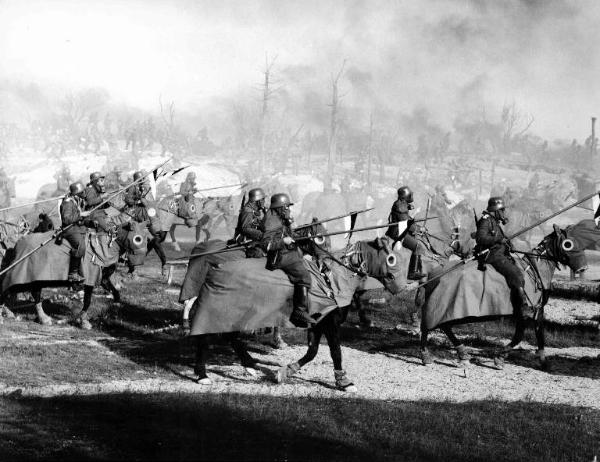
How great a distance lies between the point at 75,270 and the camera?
1457cm

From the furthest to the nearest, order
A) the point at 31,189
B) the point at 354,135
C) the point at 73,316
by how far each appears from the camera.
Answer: the point at 354,135 → the point at 31,189 → the point at 73,316

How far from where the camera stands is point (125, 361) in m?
11.7

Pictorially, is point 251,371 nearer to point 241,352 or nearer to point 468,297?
point 241,352

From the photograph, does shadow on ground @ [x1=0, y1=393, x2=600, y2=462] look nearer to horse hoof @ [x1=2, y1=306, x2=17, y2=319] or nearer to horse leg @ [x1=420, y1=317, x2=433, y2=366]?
horse leg @ [x1=420, y1=317, x2=433, y2=366]

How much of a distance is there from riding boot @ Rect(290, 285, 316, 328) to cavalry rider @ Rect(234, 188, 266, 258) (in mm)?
1317

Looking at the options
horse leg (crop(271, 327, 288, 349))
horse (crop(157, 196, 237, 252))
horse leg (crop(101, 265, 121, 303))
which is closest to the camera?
horse leg (crop(271, 327, 288, 349))

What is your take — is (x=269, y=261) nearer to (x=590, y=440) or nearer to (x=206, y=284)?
(x=206, y=284)

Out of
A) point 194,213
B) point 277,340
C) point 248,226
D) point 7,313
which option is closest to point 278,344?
point 277,340

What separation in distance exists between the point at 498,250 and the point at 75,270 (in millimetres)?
7805

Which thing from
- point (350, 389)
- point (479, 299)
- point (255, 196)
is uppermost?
point (255, 196)

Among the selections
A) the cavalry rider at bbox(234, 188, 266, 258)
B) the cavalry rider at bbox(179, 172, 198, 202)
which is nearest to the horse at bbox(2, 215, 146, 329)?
the cavalry rider at bbox(234, 188, 266, 258)

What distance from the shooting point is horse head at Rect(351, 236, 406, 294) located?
1439cm

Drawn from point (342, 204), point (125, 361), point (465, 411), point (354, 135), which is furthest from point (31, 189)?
point (465, 411)

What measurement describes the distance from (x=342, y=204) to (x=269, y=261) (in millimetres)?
35048
